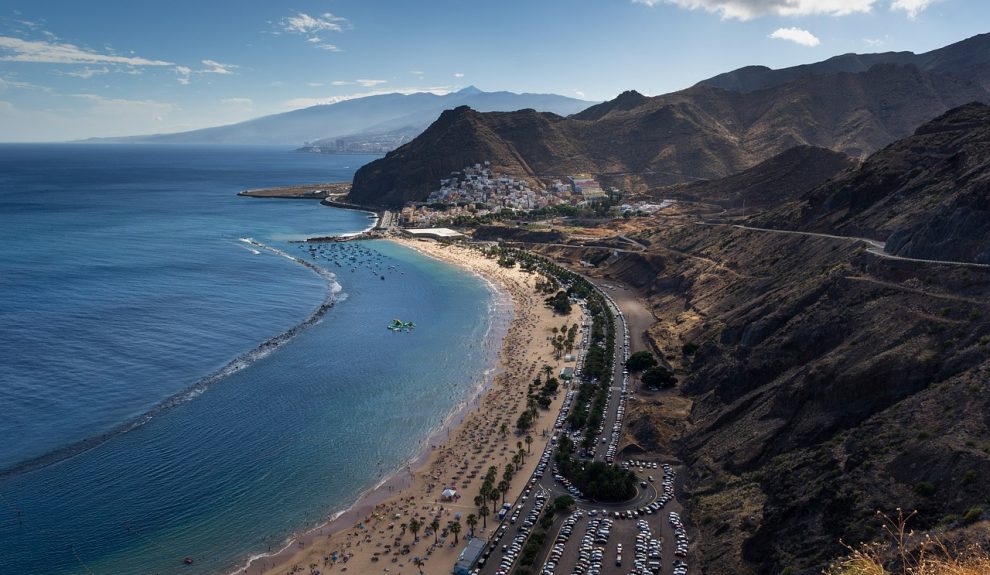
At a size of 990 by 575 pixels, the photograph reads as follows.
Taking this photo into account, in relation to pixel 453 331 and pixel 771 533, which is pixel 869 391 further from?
pixel 453 331

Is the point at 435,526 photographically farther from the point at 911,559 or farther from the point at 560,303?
the point at 560,303

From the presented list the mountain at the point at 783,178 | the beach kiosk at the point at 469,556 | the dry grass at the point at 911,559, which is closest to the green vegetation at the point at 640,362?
the beach kiosk at the point at 469,556

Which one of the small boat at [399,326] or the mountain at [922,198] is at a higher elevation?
the mountain at [922,198]

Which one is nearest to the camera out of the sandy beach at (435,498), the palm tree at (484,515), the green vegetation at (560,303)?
the sandy beach at (435,498)

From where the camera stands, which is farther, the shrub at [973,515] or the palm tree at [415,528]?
the palm tree at [415,528]

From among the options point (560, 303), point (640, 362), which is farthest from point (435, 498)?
point (560, 303)

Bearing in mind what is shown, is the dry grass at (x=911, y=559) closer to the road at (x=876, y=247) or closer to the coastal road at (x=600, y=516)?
the coastal road at (x=600, y=516)

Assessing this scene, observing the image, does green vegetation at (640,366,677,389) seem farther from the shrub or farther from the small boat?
the small boat
